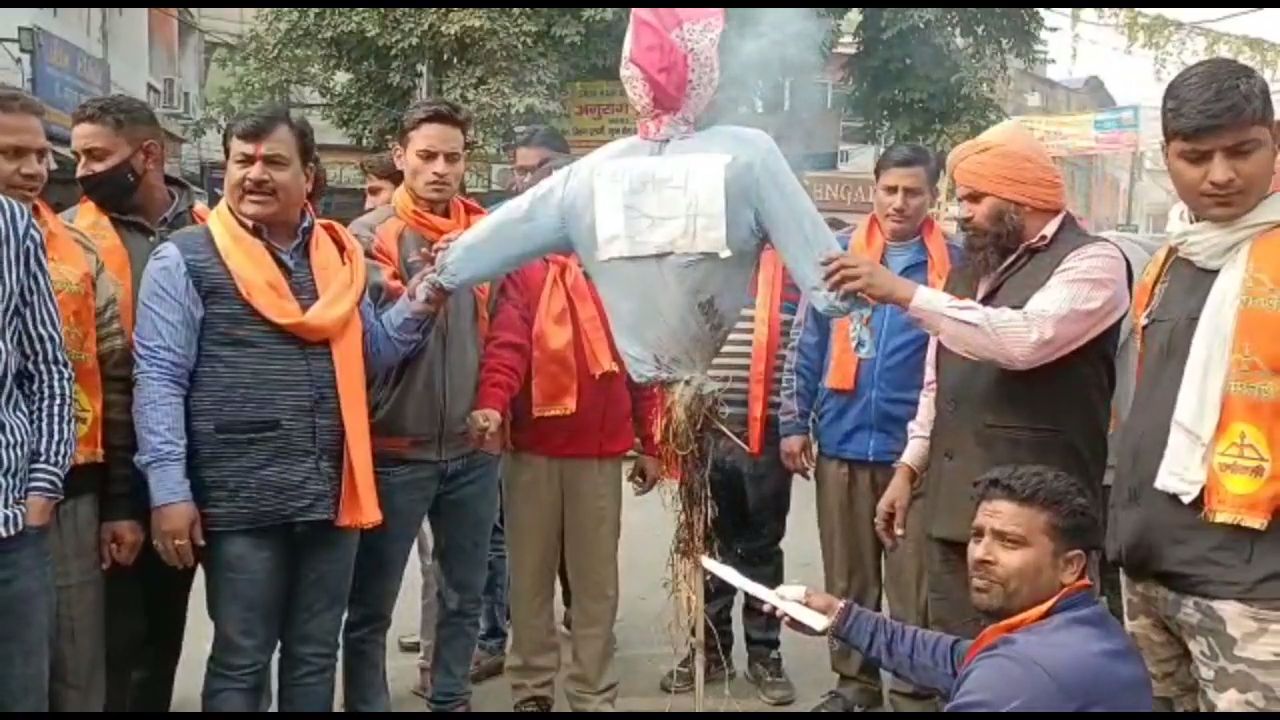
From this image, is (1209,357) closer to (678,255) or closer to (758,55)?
(678,255)

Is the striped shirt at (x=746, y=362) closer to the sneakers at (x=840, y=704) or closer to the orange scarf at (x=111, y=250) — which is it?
the sneakers at (x=840, y=704)

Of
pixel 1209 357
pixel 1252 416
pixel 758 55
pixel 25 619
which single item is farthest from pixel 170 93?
pixel 1252 416

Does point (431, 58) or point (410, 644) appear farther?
point (431, 58)

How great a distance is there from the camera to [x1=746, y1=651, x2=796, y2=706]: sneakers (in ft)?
14.5

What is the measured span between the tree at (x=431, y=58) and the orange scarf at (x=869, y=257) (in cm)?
671


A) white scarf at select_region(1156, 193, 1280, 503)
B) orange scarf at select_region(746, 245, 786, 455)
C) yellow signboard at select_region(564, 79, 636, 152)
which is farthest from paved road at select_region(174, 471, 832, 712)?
yellow signboard at select_region(564, 79, 636, 152)

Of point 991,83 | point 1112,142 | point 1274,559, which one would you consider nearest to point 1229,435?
point 1274,559

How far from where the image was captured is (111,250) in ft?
10.6

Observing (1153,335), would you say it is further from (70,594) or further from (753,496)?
(70,594)

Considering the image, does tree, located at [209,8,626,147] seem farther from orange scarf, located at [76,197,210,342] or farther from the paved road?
orange scarf, located at [76,197,210,342]

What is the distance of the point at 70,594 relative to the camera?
2922 mm

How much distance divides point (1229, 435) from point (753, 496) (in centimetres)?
223

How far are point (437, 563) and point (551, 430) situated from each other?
1.88ft

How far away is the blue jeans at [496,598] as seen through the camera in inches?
190
